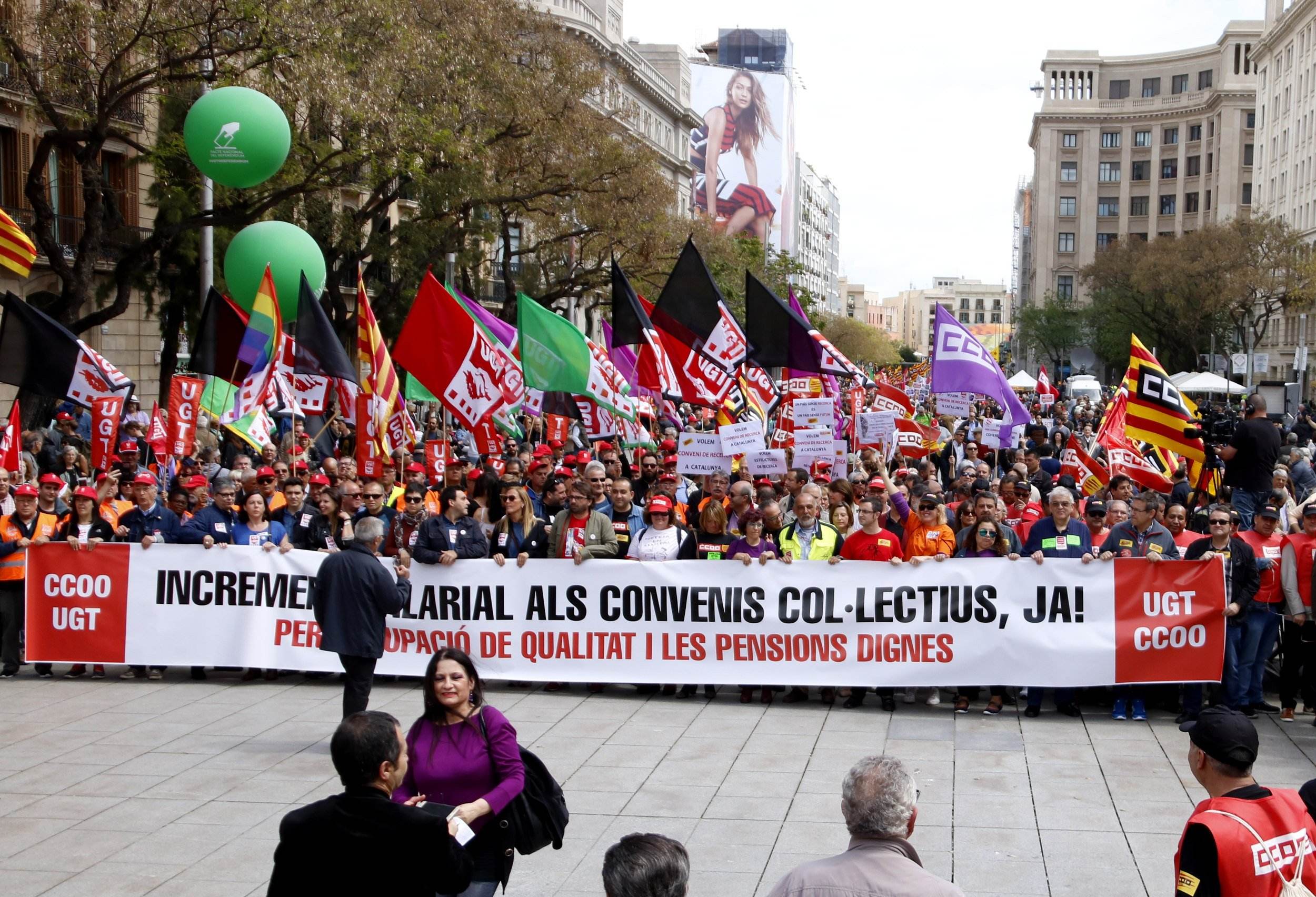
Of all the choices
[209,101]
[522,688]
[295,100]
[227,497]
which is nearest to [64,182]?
[295,100]

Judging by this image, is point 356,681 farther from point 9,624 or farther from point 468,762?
point 9,624

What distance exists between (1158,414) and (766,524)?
4545mm

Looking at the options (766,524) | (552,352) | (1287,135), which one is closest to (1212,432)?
(766,524)

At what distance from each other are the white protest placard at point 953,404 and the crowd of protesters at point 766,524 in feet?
6.65

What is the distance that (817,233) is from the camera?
6304 inches

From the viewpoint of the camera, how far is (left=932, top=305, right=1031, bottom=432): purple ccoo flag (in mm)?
14758

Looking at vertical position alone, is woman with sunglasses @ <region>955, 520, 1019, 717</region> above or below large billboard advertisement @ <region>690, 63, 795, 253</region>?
below

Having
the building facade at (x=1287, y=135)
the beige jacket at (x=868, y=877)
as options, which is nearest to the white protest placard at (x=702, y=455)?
the beige jacket at (x=868, y=877)

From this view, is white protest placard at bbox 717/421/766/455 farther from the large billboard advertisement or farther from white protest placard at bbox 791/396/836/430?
the large billboard advertisement

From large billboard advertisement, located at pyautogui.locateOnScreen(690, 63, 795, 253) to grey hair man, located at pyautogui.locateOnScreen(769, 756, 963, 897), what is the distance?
11789 centimetres

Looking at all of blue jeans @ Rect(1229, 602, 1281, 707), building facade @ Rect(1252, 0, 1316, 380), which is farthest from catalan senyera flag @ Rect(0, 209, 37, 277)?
building facade @ Rect(1252, 0, 1316, 380)

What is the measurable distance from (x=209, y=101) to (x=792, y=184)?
404ft

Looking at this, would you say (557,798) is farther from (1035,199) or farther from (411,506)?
(1035,199)

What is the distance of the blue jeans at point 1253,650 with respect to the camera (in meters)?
9.95
